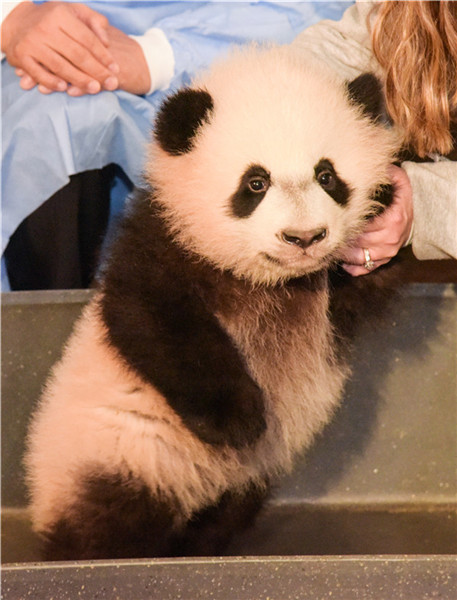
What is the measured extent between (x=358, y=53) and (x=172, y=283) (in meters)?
0.63

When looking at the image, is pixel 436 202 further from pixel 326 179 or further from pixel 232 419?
pixel 232 419

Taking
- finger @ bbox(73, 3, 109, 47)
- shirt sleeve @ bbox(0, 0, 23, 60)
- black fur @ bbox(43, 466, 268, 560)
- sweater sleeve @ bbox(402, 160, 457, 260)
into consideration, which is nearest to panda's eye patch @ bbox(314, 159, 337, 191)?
sweater sleeve @ bbox(402, 160, 457, 260)

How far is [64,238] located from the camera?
148cm

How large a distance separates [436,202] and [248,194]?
38 cm

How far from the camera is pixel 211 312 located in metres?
1.00

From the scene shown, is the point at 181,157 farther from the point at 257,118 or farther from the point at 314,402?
the point at 314,402

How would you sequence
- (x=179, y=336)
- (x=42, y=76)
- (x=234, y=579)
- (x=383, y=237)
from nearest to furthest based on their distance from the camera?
(x=234, y=579) → (x=179, y=336) → (x=383, y=237) → (x=42, y=76)

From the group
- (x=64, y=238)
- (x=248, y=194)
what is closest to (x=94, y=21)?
(x=64, y=238)

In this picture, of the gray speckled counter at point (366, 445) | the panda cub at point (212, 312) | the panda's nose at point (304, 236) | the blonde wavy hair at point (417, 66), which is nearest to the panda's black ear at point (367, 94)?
the panda cub at point (212, 312)

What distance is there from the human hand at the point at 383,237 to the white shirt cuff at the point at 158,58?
0.65 m

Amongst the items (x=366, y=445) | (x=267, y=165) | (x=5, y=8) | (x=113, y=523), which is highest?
(x=5, y=8)

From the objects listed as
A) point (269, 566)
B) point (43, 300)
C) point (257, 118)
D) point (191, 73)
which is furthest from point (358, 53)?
point (269, 566)

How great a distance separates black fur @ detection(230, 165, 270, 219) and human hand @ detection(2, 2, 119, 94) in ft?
2.15

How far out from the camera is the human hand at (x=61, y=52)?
1.43 m
